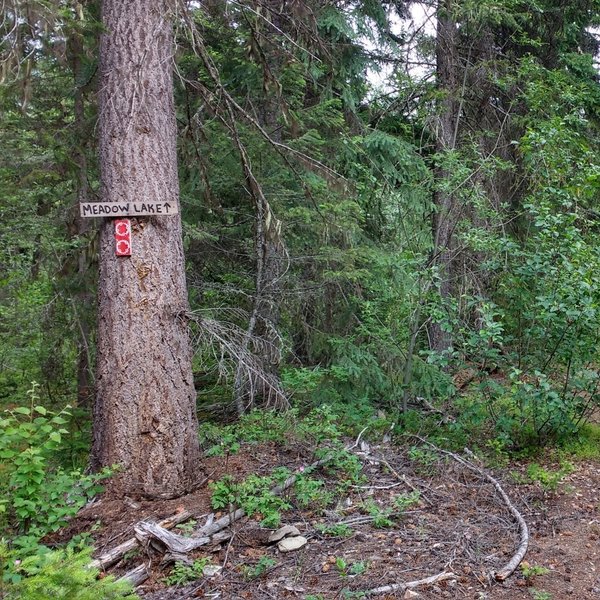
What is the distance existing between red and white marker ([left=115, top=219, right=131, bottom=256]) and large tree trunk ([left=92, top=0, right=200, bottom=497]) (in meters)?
0.05

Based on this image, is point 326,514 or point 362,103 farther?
point 362,103

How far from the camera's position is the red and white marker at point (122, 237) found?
188 inches

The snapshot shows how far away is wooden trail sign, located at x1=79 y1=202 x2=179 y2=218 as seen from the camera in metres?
4.75

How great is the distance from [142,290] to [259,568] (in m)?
2.31

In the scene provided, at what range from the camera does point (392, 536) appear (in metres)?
4.37

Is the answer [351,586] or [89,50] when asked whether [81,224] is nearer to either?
[89,50]

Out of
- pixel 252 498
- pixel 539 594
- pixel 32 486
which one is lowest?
pixel 539 594

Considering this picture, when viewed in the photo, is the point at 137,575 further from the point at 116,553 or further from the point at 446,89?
the point at 446,89

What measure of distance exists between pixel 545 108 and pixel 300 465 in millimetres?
7770

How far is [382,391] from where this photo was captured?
25.5 ft

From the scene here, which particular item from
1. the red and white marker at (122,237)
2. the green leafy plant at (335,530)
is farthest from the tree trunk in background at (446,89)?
the red and white marker at (122,237)

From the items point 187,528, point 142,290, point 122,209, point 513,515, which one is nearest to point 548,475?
point 513,515

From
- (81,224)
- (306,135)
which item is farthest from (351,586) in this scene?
(81,224)

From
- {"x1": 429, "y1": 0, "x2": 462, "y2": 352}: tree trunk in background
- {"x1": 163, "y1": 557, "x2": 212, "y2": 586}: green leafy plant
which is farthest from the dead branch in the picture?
{"x1": 429, "y1": 0, "x2": 462, "y2": 352}: tree trunk in background
